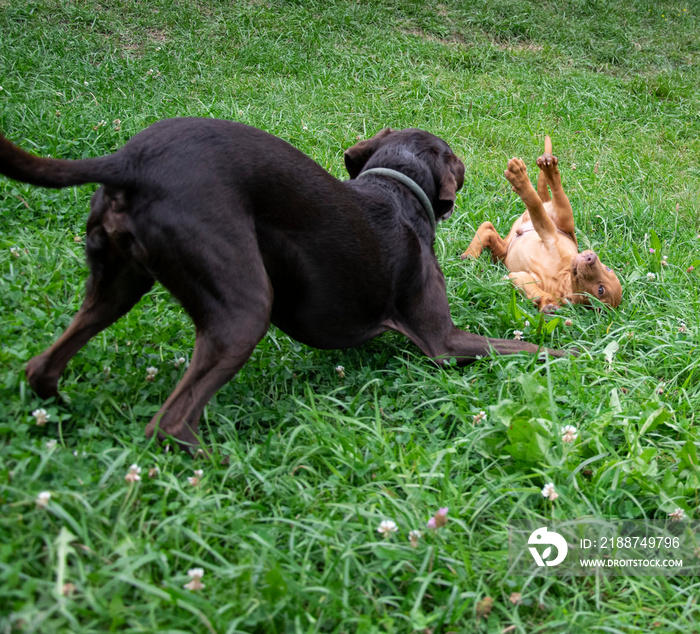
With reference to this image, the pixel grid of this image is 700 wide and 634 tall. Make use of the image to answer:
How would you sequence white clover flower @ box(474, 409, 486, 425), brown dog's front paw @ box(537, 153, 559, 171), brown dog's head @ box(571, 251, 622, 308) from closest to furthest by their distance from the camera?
white clover flower @ box(474, 409, 486, 425) → brown dog's head @ box(571, 251, 622, 308) → brown dog's front paw @ box(537, 153, 559, 171)

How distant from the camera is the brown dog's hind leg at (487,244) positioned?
183 inches

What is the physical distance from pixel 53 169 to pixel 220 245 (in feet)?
2.04

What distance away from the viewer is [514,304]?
3.89m

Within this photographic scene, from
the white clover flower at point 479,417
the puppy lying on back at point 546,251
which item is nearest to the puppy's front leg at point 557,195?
the puppy lying on back at point 546,251

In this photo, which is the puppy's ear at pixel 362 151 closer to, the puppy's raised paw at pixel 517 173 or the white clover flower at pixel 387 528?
the puppy's raised paw at pixel 517 173

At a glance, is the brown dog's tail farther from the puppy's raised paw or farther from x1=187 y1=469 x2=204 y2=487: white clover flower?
the puppy's raised paw

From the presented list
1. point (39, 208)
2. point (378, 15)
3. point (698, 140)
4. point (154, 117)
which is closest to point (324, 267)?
point (39, 208)

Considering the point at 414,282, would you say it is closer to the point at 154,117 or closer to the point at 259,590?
the point at 259,590

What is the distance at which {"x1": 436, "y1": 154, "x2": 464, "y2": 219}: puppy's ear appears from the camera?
365 centimetres

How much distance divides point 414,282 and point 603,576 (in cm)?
162

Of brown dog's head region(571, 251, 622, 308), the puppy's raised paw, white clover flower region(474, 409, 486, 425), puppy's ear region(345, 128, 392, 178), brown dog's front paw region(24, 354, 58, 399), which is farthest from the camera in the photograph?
the puppy's raised paw

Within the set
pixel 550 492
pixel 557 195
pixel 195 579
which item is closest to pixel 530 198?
pixel 557 195

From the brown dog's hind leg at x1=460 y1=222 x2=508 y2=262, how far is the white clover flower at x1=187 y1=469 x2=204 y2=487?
270 centimetres

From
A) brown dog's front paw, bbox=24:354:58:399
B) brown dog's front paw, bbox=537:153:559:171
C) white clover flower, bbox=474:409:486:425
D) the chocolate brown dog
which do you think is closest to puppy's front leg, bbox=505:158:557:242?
brown dog's front paw, bbox=537:153:559:171
